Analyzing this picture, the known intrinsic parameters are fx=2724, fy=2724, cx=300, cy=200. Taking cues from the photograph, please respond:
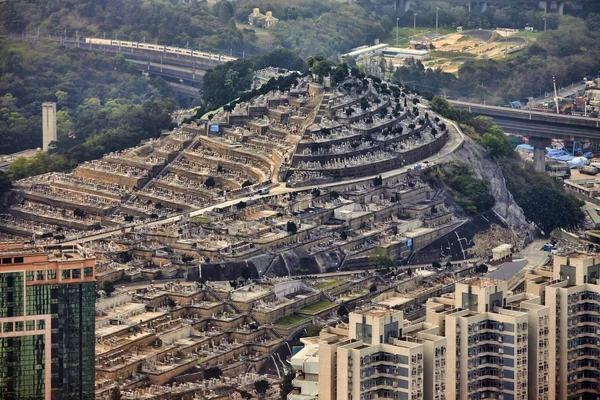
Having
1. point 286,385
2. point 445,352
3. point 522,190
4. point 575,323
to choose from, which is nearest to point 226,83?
point 522,190

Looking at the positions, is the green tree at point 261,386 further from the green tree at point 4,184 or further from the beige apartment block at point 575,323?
the green tree at point 4,184

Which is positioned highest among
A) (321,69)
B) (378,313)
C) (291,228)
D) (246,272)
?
(321,69)

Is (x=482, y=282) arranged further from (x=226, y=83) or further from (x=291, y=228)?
(x=226, y=83)

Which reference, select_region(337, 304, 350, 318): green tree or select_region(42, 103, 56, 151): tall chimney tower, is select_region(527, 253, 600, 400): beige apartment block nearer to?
select_region(337, 304, 350, 318): green tree

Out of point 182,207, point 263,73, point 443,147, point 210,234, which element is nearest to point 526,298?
point 210,234

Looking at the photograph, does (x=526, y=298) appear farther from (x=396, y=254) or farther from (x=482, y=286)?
(x=396, y=254)

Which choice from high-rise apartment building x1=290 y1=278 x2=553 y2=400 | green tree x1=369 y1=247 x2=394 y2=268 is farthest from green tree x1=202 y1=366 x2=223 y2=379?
green tree x1=369 y1=247 x2=394 y2=268

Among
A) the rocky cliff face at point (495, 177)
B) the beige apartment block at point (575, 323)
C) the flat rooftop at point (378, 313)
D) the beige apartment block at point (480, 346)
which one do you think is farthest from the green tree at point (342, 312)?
the flat rooftop at point (378, 313)
